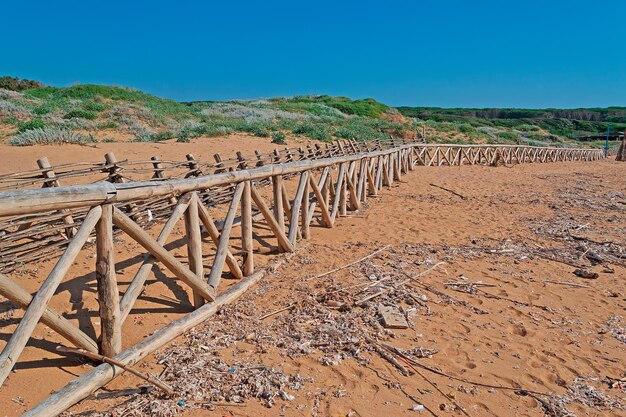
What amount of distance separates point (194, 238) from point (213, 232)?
39 centimetres

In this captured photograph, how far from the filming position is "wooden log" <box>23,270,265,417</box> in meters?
2.33

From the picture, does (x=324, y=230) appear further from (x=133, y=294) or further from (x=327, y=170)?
(x=133, y=294)

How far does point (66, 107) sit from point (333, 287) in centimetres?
2060

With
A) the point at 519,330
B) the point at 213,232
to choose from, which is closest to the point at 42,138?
the point at 213,232

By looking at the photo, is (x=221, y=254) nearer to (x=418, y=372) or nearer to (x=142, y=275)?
(x=142, y=275)

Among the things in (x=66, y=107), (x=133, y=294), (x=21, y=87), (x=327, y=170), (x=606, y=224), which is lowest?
(x=606, y=224)

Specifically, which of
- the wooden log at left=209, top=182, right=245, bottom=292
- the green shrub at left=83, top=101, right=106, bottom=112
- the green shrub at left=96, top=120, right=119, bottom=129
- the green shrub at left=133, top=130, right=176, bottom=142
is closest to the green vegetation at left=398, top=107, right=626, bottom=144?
the green shrub at left=83, top=101, right=106, bottom=112

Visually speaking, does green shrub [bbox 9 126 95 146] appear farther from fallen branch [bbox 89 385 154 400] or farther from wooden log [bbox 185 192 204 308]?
fallen branch [bbox 89 385 154 400]

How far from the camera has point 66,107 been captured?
800 inches

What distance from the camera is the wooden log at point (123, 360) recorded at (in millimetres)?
2334

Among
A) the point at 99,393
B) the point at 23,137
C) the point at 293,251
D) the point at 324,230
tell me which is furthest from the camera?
the point at 23,137

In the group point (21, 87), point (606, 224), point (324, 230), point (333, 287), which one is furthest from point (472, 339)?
point (21, 87)

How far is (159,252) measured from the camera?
10.9 ft

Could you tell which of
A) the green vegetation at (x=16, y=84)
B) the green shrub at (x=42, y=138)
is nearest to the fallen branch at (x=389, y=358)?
the green shrub at (x=42, y=138)
